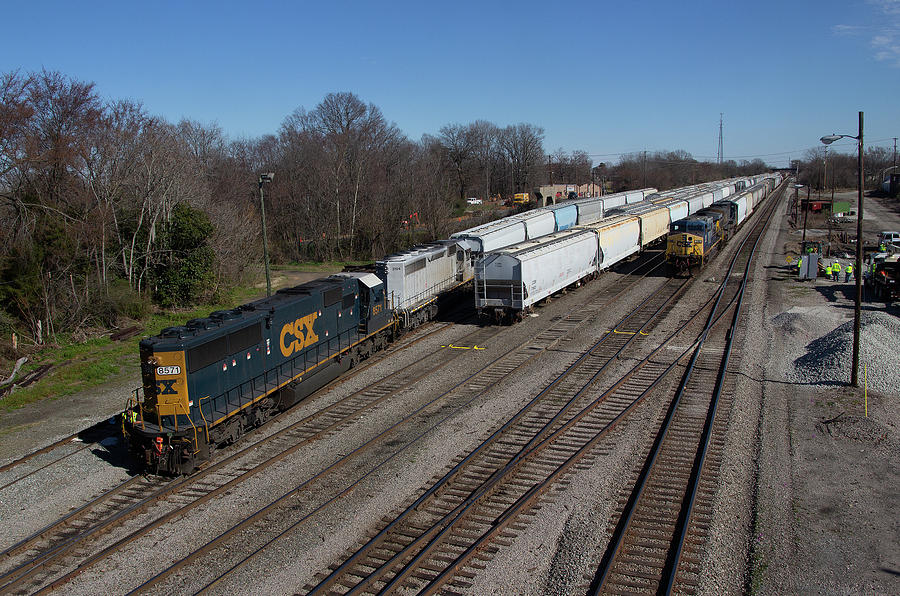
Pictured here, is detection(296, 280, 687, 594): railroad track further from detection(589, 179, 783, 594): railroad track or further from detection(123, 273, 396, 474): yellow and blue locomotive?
detection(123, 273, 396, 474): yellow and blue locomotive

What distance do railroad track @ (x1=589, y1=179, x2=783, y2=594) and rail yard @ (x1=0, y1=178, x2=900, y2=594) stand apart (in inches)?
2.0

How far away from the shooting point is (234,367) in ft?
48.1

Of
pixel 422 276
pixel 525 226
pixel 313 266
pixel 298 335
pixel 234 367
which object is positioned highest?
pixel 525 226

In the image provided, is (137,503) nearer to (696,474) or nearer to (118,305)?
(696,474)

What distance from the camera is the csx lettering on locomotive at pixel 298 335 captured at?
54.3 ft

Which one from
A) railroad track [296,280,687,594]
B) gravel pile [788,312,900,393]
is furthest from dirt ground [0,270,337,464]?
gravel pile [788,312,900,393]

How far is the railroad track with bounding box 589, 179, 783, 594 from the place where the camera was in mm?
9312

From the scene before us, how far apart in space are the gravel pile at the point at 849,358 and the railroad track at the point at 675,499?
2507 millimetres

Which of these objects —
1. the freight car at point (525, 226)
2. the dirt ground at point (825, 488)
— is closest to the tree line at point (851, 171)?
the freight car at point (525, 226)

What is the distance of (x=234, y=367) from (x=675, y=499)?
10.5 metres

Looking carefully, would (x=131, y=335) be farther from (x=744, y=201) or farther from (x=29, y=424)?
(x=744, y=201)

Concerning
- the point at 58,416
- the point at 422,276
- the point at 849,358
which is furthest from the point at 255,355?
the point at 849,358

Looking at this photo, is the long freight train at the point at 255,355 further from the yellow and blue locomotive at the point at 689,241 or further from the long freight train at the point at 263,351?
the yellow and blue locomotive at the point at 689,241

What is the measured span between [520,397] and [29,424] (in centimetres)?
1403
